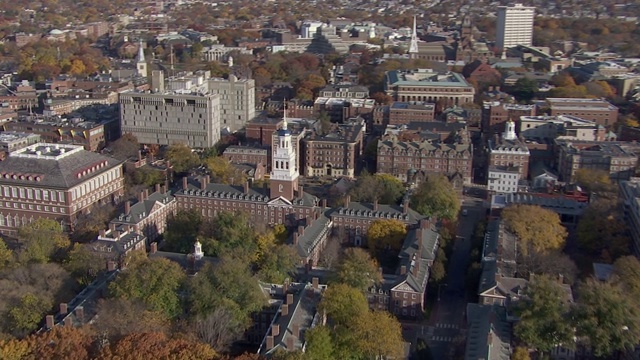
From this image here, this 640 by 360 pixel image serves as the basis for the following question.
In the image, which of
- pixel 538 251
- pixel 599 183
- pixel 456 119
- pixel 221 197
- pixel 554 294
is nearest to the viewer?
Result: pixel 554 294

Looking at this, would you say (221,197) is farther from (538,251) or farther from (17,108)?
(17,108)

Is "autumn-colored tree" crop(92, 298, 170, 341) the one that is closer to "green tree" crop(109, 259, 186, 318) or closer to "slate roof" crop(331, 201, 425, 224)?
"green tree" crop(109, 259, 186, 318)

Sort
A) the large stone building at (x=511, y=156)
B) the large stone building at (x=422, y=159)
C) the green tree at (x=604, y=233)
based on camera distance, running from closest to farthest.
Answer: the green tree at (x=604, y=233), the large stone building at (x=511, y=156), the large stone building at (x=422, y=159)

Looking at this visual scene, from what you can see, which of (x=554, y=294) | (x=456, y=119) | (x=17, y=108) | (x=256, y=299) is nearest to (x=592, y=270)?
(x=554, y=294)

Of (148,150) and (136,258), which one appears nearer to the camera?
(136,258)

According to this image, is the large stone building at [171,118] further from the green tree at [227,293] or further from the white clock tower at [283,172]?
the green tree at [227,293]

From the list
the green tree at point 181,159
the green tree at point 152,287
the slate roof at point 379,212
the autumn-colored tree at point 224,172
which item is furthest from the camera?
the green tree at point 181,159

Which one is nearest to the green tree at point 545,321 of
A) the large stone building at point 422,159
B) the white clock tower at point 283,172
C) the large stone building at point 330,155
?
the white clock tower at point 283,172

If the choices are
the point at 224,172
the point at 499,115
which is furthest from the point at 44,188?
the point at 499,115

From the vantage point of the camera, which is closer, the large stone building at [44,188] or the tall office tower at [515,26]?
the large stone building at [44,188]
